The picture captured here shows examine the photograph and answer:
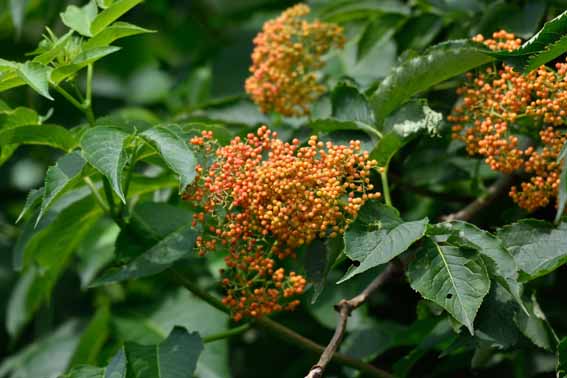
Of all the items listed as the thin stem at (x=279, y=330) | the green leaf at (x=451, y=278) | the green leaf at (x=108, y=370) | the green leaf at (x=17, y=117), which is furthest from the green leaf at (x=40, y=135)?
the green leaf at (x=451, y=278)

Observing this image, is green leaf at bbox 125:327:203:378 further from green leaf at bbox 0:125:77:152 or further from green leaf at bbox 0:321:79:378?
green leaf at bbox 0:321:79:378

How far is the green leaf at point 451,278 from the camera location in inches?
78.3

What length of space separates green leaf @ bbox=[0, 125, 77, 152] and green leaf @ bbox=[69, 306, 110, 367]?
1288 mm

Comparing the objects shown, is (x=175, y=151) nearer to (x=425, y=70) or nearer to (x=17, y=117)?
(x=17, y=117)

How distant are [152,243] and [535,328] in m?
1.08

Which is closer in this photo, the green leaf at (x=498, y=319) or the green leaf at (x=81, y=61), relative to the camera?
the green leaf at (x=498, y=319)

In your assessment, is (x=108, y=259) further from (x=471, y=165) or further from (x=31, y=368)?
(x=471, y=165)

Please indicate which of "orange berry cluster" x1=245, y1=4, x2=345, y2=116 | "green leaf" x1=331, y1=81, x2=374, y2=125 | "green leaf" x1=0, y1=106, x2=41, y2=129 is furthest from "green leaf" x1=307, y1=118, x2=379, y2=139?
"green leaf" x1=0, y1=106, x2=41, y2=129

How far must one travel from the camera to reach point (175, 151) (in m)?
2.12

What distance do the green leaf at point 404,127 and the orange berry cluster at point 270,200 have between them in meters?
0.11

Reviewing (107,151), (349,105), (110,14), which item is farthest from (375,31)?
(107,151)

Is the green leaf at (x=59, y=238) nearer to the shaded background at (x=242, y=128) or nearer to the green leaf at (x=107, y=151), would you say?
the shaded background at (x=242, y=128)

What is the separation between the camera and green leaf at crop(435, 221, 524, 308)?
6.73 ft

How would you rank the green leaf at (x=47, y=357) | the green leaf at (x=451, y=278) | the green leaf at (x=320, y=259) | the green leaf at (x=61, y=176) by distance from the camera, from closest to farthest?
the green leaf at (x=451, y=278) < the green leaf at (x=61, y=176) < the green leaf at (x=320, y=259) < the green leaf at (x=47, y=357)
